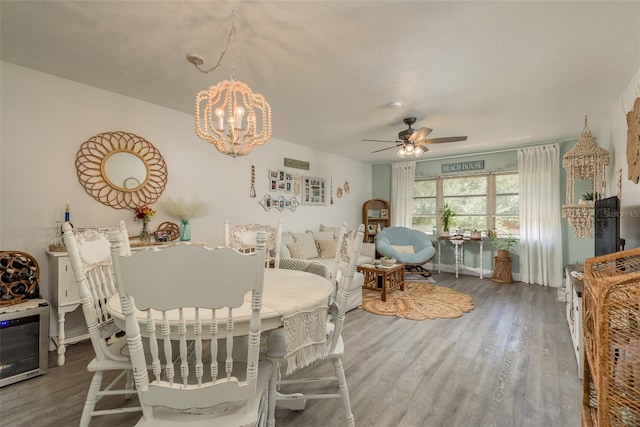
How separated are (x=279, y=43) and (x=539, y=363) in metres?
3.17

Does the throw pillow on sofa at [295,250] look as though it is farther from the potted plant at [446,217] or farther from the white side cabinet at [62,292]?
the potted plant at [446,217]

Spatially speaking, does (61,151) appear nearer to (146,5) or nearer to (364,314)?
(146,5)

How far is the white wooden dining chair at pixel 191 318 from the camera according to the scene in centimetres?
91

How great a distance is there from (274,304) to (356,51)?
1.88 metres

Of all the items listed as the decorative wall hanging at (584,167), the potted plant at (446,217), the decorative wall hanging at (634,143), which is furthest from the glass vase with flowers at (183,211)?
the potted plant at (446,217)

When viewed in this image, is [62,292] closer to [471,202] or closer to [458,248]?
[458,248]

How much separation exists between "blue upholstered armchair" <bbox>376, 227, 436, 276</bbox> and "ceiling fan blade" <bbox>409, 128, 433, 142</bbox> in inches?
86.5

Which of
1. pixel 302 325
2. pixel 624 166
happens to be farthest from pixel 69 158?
pixel 624 166

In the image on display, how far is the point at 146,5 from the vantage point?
67.2 inches

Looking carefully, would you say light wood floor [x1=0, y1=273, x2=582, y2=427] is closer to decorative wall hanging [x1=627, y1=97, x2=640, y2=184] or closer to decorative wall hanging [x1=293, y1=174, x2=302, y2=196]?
decorative wall hanging [x1=627, y1=97, x2=640, y2=184]

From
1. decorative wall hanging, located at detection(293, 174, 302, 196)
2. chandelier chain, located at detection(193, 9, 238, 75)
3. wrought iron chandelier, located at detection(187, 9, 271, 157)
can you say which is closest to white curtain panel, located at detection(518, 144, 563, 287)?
decorative wall hanging, located at detection(293, 174, 302, 196)

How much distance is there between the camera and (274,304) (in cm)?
136

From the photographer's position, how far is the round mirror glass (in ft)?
9.62

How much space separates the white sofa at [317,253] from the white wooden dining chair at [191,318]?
2.32m
